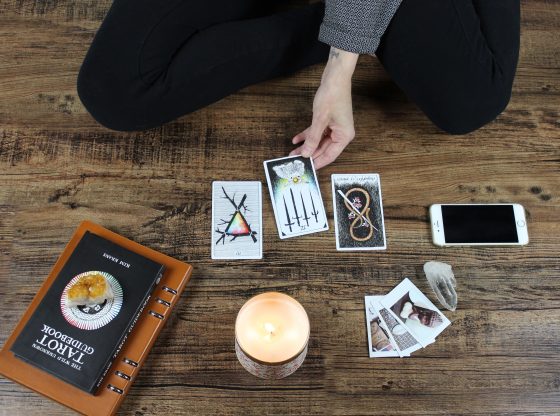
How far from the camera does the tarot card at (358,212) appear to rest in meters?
1.25

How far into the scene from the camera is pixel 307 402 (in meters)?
1.13

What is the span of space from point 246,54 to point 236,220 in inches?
15.4

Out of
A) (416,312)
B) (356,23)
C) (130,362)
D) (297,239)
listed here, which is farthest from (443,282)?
(130,362)

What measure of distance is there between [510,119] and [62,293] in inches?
47.1

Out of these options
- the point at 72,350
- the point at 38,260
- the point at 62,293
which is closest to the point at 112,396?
the point at 72,350

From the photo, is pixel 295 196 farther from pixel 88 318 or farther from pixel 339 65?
pixel 88 318

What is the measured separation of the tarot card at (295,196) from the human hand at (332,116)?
33 mm

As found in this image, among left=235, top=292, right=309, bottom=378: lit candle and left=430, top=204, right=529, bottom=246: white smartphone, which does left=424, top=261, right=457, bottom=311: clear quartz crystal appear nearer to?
left=430, top=204, right=529, bottom=246: white smartphone

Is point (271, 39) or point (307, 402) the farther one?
point (271, 39)

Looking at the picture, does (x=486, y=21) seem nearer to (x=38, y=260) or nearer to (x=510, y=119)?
(x=510, y=119)

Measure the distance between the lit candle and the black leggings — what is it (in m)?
0.54

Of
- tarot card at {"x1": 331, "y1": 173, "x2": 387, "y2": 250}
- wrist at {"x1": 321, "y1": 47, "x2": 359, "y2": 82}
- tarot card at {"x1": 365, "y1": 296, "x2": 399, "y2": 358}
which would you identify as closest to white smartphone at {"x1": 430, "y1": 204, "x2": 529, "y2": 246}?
tarot card at {"x1": 331, "y1": 173, "x2": 387, "y2": 250}

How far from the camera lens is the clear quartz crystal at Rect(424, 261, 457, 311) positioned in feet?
3.95

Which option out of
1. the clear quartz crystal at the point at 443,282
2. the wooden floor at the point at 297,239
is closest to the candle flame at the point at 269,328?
the wooden floor at the point at 297,239
